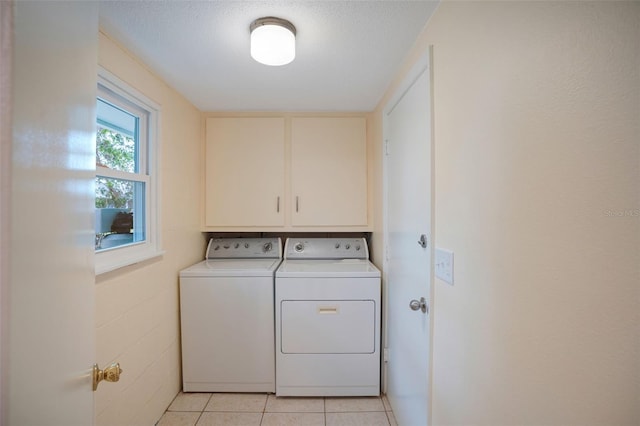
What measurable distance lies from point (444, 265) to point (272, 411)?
159 cm

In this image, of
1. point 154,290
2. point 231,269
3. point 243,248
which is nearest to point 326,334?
point 231,269

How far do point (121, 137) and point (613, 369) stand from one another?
2085 millimetres

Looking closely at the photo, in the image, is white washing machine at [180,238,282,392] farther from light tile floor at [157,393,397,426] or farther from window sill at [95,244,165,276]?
window sill at [95,244,165,276]

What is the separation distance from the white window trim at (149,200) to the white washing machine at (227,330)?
38 cm

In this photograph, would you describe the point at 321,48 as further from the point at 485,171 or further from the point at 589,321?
the point at 589,321

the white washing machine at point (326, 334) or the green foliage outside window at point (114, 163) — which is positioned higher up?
the green foliage outside window at point (114, 163)

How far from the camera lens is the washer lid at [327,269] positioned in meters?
1.87

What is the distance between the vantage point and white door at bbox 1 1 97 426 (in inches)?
16.8

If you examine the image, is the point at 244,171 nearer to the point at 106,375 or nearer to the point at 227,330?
the point at 227,330

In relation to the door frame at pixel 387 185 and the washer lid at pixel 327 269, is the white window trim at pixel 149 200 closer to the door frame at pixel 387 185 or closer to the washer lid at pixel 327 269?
the washer lid at pixel 327 269

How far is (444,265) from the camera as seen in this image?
3.40 ft

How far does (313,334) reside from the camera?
6.10 ft

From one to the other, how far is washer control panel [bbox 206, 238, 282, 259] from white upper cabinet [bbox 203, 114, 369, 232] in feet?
0.50

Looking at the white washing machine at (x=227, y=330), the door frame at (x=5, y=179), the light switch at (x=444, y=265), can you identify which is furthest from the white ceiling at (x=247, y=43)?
the white washing machine at (x=227, y=330)
